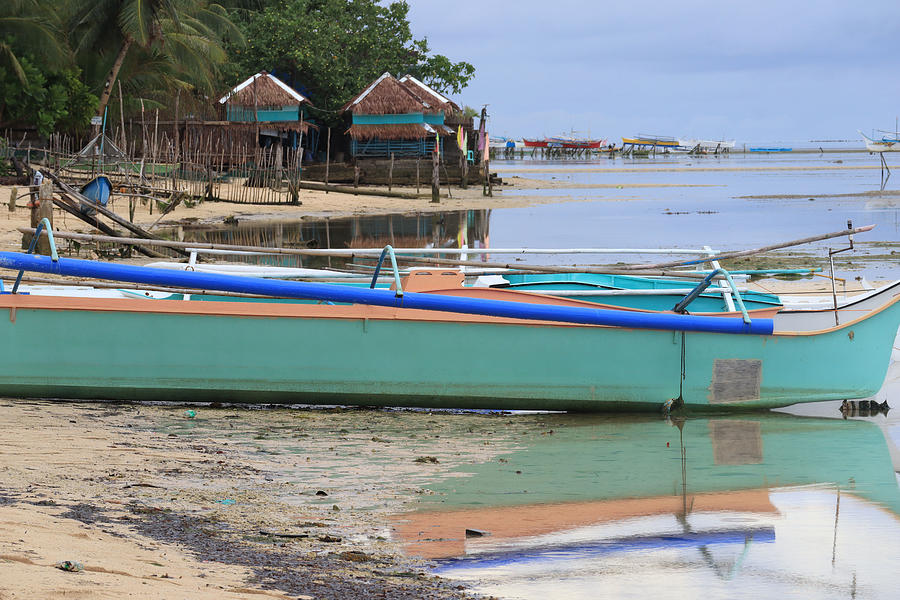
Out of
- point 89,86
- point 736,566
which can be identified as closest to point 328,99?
point 89,86

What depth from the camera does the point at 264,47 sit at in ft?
128

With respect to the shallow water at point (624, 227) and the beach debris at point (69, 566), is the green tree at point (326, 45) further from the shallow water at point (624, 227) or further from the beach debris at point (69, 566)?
the beach debris at point (69, 566)

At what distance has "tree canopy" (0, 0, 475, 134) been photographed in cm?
2692

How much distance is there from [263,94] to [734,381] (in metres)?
32.2

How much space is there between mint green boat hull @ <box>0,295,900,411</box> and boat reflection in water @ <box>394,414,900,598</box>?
0.31 meters

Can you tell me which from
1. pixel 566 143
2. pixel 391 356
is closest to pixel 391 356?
pixel 391 356

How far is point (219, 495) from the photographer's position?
17.0 feet

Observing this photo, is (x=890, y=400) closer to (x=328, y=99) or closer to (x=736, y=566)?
(x=736, y=566)

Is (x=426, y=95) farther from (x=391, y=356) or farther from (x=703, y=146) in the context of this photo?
(x=703, y=146)

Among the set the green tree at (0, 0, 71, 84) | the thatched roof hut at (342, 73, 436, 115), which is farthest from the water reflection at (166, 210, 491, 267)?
the thatched roof hut at (342, 73, 436, 115)

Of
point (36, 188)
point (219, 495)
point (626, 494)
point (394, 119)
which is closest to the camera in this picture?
point (219, 495)

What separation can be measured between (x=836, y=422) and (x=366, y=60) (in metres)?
35.6

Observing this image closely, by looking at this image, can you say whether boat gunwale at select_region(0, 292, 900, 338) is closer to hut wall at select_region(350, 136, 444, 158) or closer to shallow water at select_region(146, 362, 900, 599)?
shallow water at select_region(146, 362, 900, 599)

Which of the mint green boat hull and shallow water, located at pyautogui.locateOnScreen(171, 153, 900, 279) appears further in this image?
shallow water, located at pyautogui.locateOnScreen(171, 153, 900, 279)
